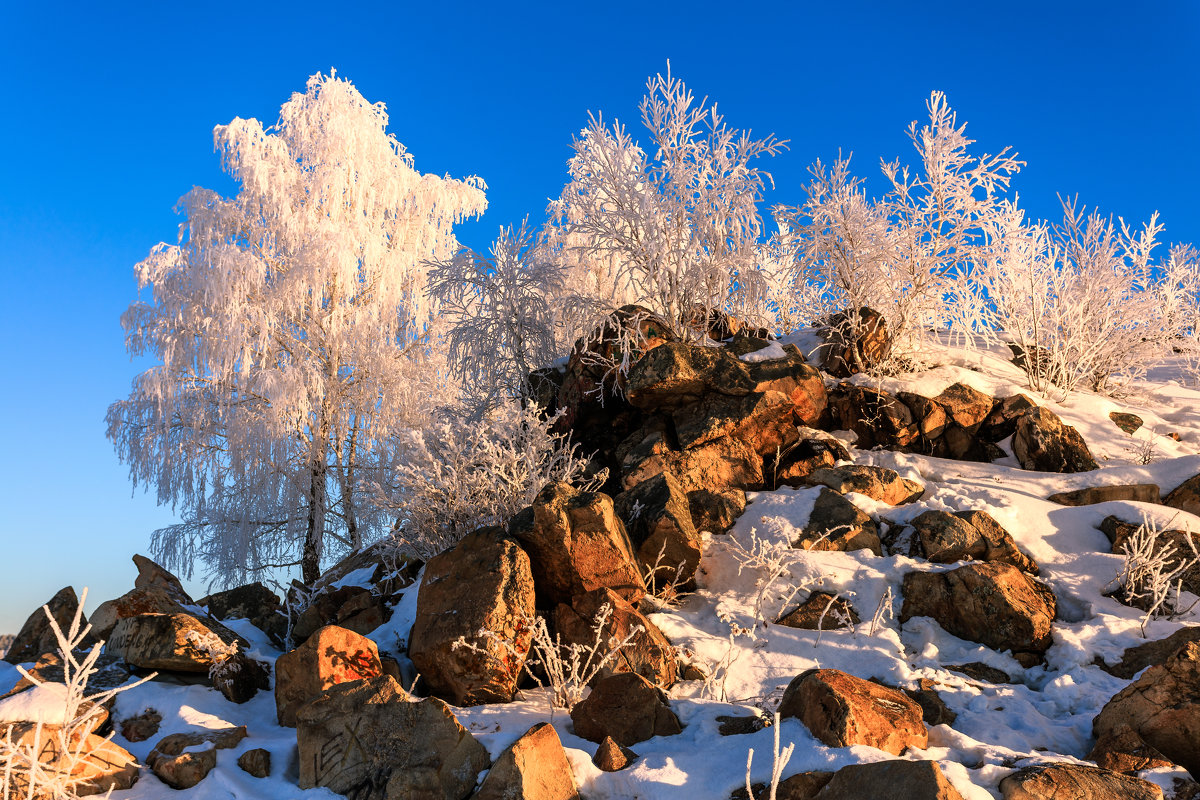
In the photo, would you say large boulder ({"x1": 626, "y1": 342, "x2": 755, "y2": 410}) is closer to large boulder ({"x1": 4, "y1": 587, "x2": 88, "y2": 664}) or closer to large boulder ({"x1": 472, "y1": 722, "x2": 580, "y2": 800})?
large boulder ({"x1": 472, "y1": 722, "x2": 580, "y2": 800})

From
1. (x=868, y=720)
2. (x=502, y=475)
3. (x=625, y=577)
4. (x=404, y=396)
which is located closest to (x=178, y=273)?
(x=404, y=396)

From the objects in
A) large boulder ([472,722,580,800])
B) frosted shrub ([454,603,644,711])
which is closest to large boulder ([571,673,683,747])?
frosted shrub ([454,603,644,711])

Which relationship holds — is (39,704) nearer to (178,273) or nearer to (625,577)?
(625,577)

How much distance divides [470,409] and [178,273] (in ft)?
19.6

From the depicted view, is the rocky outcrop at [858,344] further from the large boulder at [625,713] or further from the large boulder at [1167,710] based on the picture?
the large boulder at [625,713]

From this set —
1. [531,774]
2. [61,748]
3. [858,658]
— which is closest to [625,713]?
[531,774]

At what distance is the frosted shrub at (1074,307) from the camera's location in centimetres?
1069

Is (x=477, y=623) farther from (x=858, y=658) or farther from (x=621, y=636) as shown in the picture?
(x=858, y=658)

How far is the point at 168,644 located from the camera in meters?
5.77

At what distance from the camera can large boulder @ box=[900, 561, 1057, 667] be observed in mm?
6027

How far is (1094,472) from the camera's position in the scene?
8.12m

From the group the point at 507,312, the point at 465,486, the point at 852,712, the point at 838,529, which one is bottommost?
the point at 852,712

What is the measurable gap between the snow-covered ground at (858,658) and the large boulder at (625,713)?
4.0 inches

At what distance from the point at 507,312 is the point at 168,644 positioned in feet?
21.9
